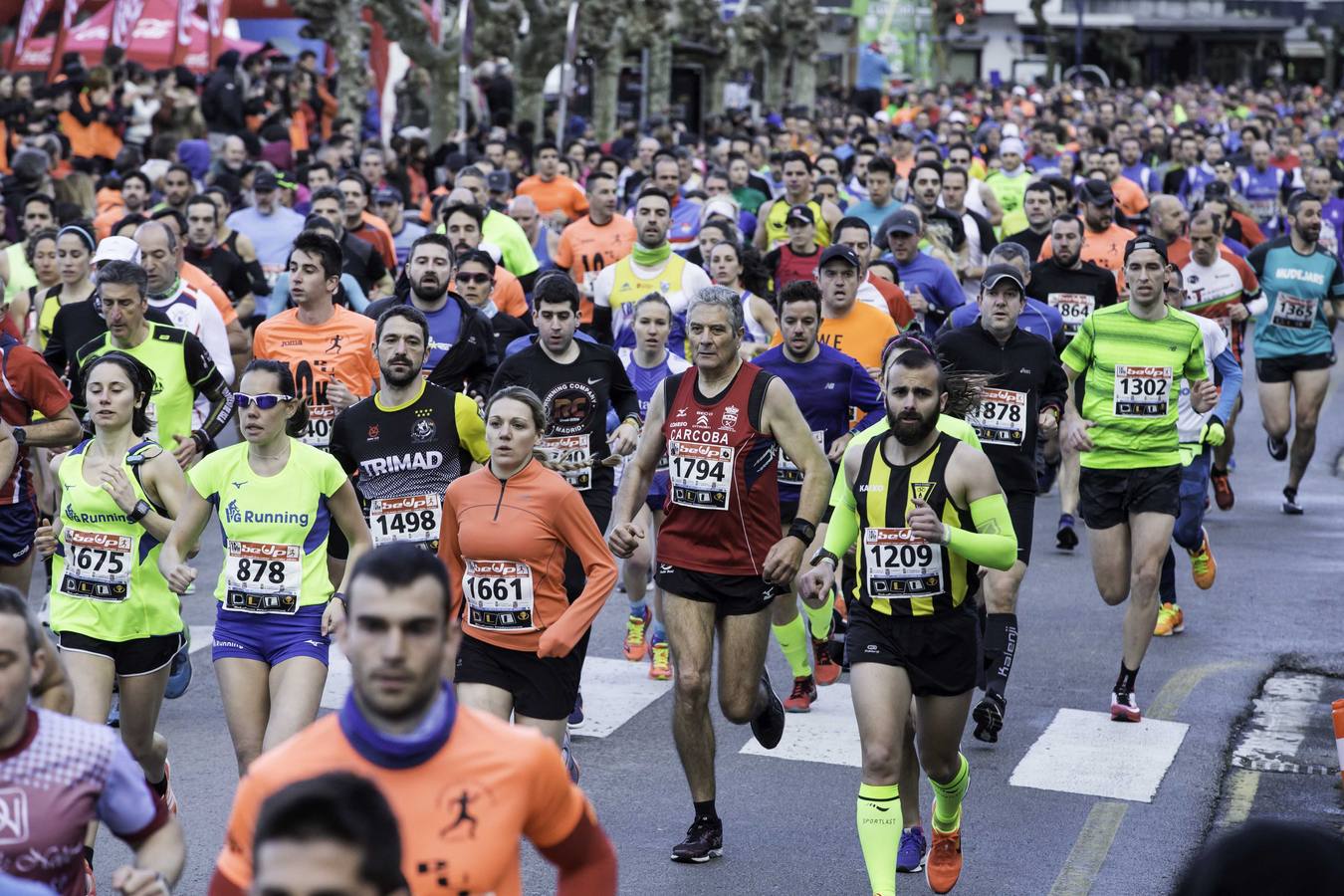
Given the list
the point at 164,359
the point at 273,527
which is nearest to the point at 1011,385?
the point at 164,359

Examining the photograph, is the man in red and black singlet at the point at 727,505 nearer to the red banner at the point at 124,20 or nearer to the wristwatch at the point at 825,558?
the wristwatch at the point at 825,558

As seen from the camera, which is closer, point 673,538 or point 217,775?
point 673,538

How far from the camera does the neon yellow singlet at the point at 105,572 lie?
7059 millimetres

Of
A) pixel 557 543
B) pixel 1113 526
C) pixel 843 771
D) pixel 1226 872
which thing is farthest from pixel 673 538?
pixel 1226 872

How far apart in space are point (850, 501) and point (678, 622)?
99 cm

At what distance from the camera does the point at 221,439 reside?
1562 cm

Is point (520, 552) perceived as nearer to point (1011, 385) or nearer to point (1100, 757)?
point (1100, 757)

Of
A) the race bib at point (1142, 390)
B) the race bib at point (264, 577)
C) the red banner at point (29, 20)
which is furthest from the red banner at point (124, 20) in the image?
the race bib at point (264, 577)

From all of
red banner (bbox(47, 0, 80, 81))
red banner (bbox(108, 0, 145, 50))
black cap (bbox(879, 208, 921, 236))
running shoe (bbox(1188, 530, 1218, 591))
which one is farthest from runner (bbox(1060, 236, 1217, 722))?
red banner (bbox(47, 0, 80, 81))

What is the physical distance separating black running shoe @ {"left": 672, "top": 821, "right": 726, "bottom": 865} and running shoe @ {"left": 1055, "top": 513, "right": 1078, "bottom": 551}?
6138mm

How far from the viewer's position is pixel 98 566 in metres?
7.11

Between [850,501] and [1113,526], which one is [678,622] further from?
[1113,526]

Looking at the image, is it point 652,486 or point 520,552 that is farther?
point 652,486

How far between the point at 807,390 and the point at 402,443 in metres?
2.09
